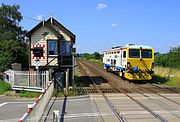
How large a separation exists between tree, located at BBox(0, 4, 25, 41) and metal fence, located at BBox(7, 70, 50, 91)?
4631 cm

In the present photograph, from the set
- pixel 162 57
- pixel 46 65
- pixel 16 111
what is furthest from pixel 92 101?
pixel 162 57

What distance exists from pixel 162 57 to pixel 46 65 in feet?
114

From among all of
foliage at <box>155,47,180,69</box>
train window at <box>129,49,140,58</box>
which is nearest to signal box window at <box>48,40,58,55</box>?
train window at <box>129,49,140,58</box>

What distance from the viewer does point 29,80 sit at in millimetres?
24656

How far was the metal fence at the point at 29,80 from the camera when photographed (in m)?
23.9

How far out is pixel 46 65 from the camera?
29500 millimetres

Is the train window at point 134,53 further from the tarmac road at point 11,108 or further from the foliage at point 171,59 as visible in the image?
the foliage at point 171,59

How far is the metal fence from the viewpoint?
78.4ft

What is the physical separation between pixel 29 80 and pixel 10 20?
163 feet

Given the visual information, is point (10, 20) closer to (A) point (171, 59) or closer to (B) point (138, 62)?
(A) point (171, 59)

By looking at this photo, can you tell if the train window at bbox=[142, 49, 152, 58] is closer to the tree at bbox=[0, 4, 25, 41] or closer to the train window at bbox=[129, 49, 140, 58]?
the train window at bbox=[129, 49, 140, 58]

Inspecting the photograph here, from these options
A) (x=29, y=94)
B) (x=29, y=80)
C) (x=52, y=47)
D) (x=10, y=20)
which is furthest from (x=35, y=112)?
(x=10, y=20)

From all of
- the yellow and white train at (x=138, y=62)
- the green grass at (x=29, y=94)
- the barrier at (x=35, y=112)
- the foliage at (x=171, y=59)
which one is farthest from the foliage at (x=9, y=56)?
the barrier at (x=35, y=112)

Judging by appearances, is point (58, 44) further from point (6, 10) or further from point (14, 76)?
point (6, 10)
